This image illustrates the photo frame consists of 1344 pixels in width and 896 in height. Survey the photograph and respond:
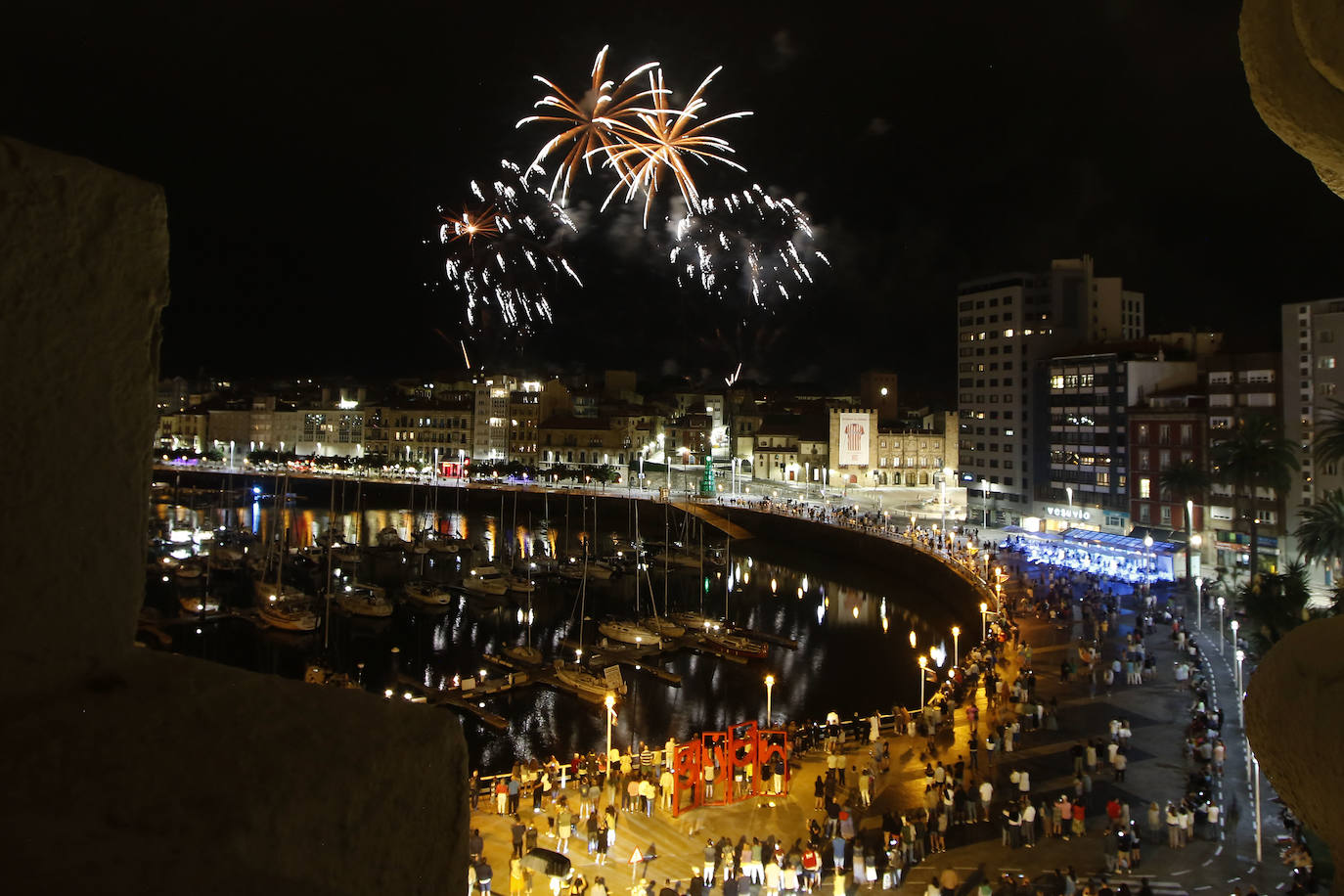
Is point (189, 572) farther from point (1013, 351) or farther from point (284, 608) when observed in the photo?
point (1013, 351)

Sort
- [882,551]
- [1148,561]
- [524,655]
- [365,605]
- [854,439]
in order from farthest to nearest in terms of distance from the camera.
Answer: [854,439] → [882,551] → [365,605] → [1148,561] → [524,655]

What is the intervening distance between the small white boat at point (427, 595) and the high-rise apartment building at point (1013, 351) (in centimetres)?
3673

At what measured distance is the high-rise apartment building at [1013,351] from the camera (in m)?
60.2

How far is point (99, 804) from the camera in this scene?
1.16 m

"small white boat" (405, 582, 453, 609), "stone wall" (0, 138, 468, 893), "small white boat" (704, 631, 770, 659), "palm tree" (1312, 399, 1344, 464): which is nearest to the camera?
"stone wall" (0, 138, 468, 893)

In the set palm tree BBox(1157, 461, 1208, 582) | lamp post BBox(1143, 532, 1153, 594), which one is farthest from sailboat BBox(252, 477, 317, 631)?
palm tree BBox(1157, 461, 1208, 582)

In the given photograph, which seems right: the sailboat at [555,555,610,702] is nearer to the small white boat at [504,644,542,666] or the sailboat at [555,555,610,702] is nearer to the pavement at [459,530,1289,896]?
the small white boat at [504,644,542,666]

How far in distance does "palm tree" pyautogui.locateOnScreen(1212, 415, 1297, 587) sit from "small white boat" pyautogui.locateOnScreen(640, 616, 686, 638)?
21080 mm

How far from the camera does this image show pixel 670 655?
3150cm

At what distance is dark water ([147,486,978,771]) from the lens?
81.8 ft

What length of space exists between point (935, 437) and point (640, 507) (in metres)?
28.1

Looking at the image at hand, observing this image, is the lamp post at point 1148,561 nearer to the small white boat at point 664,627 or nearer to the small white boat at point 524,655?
the small white boat at point 664,627

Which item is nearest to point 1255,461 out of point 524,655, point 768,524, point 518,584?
A: point 524,655

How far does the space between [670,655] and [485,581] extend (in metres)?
13.1
